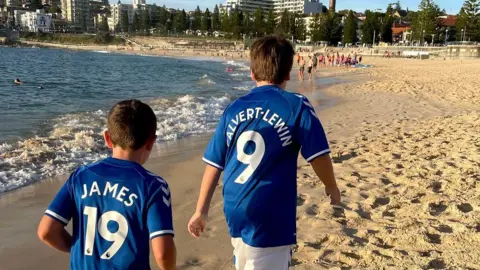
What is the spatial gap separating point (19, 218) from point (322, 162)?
436 centimetres

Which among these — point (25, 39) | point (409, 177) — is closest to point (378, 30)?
point (409, 177)

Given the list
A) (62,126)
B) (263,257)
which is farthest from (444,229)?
(62,126)

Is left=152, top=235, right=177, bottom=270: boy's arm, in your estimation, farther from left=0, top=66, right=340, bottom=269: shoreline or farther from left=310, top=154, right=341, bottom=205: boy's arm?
left=0, top=66, right=340, bottom=269: shoreline

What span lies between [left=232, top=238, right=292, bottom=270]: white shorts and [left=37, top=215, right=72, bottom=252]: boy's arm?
2.91 feet

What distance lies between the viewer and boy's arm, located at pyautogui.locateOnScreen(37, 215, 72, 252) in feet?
6.14

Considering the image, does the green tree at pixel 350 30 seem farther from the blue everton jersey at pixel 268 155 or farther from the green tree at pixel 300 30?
the blue everton jersey at pixel 268 155

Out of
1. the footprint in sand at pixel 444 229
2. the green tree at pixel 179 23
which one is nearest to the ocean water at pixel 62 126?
the footprint in sand at pixel 444 229

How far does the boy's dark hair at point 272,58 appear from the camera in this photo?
2219mm

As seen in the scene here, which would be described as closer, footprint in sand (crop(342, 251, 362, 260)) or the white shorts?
the white shorts

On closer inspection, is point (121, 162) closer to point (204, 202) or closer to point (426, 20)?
point (204, 202)

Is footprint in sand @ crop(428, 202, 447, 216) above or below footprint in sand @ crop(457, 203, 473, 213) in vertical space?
below

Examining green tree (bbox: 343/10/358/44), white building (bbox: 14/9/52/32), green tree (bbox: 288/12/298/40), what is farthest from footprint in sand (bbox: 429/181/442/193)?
white building (bbox: 14/9/52/32)

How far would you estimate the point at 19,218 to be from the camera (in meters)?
5.09

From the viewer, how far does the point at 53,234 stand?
189 centimetres
